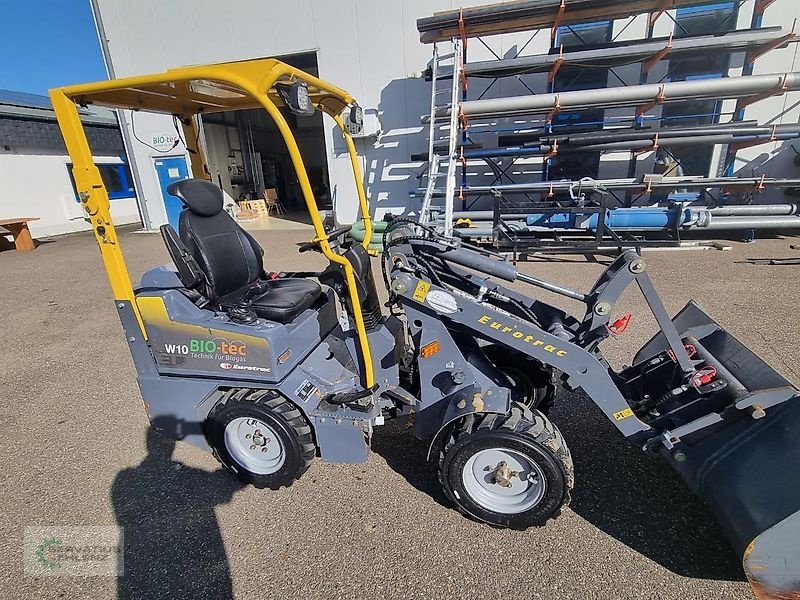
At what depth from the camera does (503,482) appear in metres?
2.24

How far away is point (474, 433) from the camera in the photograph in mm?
2195

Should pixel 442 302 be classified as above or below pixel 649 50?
below

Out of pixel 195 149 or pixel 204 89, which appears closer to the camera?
pixel 204 89

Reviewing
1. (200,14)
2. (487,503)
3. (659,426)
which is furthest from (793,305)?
(200,14)

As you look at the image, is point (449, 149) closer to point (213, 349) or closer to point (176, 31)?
point (213, 349)

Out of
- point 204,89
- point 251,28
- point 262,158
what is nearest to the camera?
point 204,89

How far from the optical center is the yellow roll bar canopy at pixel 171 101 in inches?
80.6

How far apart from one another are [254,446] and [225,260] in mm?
1309

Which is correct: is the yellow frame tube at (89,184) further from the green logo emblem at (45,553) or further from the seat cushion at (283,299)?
the green logo emblem at (45,553)

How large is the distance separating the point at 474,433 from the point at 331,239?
4.37 feet

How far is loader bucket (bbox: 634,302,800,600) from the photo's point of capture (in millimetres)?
1665

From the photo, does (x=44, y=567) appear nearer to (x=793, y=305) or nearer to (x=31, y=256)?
(x=793, y=305)

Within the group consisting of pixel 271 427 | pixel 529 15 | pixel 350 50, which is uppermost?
pixel 350 50

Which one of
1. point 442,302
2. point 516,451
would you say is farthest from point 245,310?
point 516,451
